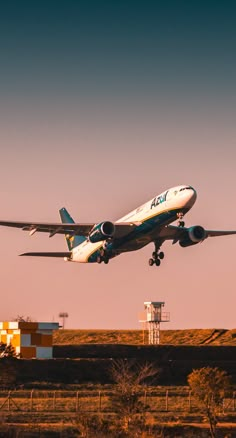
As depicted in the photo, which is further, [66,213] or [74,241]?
[66,213]

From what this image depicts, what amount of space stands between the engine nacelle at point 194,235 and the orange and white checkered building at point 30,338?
14.0 metres

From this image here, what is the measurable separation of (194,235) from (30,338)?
1623cm

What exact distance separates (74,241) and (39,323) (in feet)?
33.9

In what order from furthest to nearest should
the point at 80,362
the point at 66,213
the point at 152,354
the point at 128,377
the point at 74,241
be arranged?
the point at 66,213 → the point at 74,241 → the point at 152,354 → the point at 80,362 → the point at 128,377

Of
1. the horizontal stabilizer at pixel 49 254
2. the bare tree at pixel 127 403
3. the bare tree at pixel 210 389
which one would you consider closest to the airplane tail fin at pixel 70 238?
the horizontal stabilizer at pixel 49 254

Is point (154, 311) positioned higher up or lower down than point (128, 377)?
higher up

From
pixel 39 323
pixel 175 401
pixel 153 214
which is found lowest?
pixel 175 401

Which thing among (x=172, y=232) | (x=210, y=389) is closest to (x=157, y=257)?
(x=172, y=232)

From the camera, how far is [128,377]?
246 feet

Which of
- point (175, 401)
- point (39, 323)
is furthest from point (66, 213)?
point (175, 401)

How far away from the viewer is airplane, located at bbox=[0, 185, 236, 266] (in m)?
80.3

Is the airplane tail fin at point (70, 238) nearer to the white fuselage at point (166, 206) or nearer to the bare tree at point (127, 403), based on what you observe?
the white fuselage at point (166, 206)

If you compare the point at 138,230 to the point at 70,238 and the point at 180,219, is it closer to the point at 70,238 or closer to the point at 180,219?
the point at 180,219

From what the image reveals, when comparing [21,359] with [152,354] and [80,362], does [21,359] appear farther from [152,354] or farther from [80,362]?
[152,354]
